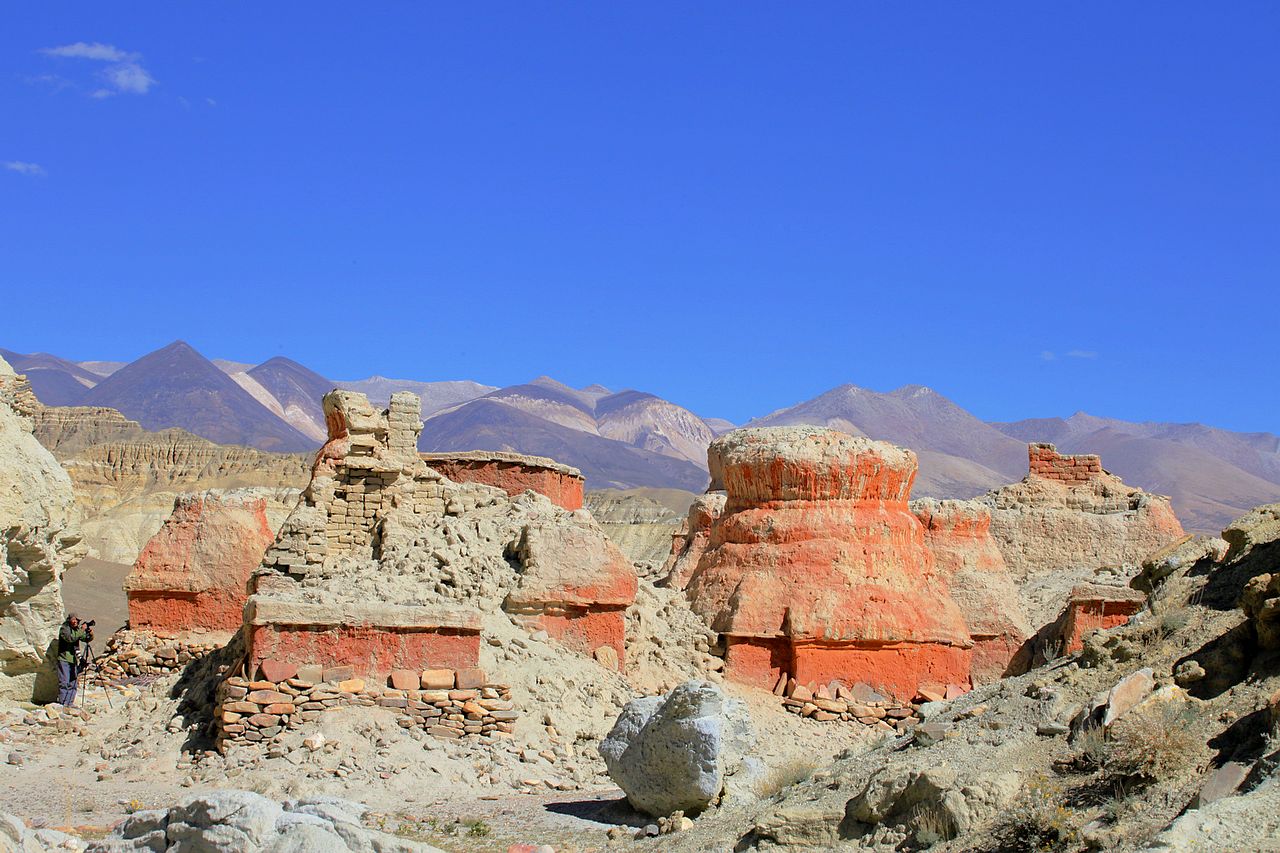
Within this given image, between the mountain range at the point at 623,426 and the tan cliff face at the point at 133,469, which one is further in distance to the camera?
the mountain range at the point at 623,426

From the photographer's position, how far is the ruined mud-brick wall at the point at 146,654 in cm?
1627

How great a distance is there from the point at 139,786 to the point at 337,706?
155 cm

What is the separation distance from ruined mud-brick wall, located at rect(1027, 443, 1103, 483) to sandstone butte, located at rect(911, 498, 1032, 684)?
3.93 metres

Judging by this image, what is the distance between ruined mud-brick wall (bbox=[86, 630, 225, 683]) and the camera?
53.4ft

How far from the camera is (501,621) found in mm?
13773

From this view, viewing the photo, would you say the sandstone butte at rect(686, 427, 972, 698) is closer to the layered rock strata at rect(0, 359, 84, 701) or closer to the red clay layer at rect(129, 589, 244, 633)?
the red clay layer at rect(129, 589, 244, 633)

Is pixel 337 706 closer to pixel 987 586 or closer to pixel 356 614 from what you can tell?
pixel 356 614

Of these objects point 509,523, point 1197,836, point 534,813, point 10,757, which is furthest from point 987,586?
point 1197,836

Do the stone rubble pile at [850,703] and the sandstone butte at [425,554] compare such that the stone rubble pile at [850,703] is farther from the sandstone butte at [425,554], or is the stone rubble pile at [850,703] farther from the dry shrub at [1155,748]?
the dry shrub at [1155,748]

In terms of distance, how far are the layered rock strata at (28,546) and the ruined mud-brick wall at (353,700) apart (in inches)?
108

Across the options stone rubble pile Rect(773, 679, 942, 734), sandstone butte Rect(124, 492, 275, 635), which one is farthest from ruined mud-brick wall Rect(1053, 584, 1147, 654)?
sandstone butte Rect(124, 492, 275, 635)

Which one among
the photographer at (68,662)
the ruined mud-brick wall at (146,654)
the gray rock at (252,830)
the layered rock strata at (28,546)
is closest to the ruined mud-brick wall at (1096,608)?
the ruined mud-brick wall at (146,654)

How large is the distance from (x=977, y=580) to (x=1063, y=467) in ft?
18.5

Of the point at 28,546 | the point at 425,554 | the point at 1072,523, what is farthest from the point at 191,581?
the point at 1072,523
